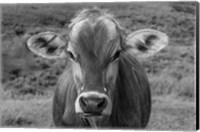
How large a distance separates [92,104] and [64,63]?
1.50 m

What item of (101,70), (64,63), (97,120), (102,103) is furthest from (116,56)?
(64,63)

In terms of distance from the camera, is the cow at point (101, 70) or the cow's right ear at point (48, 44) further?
the cow's right ear at point (48, 44)

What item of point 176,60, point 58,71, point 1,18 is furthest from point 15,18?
point 176,60

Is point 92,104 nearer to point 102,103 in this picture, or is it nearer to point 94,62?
point 102,103

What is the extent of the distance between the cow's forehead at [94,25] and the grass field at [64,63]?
0.71 metres

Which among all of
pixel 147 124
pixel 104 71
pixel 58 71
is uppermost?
pixel 104 71

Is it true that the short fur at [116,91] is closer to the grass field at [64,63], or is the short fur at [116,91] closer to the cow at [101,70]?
the cow at [101,70]

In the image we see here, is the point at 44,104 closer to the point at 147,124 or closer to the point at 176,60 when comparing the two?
the point at 147,124

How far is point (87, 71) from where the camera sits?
21.4 feet

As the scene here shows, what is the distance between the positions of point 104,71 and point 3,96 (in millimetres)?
2173

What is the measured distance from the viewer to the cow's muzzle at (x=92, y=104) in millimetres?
6312

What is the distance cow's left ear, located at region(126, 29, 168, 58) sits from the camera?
6864mm

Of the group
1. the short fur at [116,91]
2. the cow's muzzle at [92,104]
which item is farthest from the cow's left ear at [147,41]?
the cow's muzzle at [92,104]

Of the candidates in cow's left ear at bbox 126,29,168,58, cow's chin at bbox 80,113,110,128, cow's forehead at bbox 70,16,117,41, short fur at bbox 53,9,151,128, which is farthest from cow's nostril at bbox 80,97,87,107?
cow's left ear at bbox 126,29,168,58
